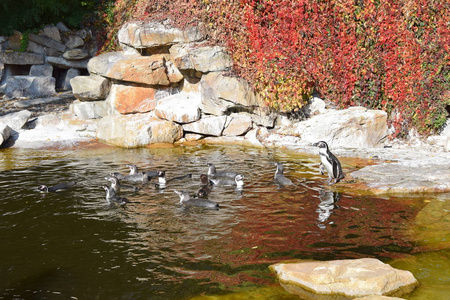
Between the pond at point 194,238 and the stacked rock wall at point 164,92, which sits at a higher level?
the stacked rock wall at point 164,92

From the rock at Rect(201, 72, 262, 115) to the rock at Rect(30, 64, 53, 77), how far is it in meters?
10.3

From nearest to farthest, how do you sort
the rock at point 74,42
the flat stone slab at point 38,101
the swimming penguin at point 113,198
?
the swimming penguin at point 113,198, the flat stone slab at point 38,101, the rock at point 74,42

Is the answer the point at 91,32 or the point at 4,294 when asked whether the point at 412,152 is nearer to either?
the point at 4,294

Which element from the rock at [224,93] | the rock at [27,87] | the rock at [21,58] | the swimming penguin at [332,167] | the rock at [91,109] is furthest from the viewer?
the rock at [21,58]

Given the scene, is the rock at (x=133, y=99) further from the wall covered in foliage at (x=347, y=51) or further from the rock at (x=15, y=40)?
the rock at (x=15, y=40)

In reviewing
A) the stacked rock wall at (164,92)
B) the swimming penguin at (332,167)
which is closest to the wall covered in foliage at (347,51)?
the stacked rock wall at (164,92)

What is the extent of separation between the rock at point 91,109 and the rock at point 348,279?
48.7 feet

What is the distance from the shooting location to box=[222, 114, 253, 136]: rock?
1709cm

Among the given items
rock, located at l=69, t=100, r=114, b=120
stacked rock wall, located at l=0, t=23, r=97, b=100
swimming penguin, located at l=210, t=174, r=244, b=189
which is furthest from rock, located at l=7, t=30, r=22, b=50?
swimming penguin, located at l=210, t=174, r=244, b=189

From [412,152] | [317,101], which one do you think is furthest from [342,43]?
[412,152]

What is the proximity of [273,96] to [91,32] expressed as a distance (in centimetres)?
1285

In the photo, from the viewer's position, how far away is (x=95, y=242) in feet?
24.4

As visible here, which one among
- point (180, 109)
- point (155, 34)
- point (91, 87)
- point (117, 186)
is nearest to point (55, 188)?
point (117, 186)

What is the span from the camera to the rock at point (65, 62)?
23484mm
